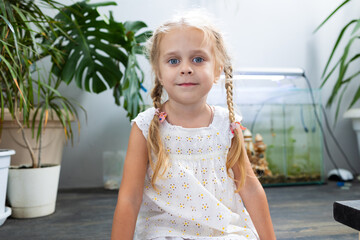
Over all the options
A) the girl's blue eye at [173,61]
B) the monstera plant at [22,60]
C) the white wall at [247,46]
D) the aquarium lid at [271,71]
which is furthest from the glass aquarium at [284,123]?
the girl's blue eye at [173,61]

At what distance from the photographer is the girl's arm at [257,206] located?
739 millimetres

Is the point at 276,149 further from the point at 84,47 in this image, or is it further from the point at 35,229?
the point at 35,229

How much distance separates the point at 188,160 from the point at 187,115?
0.35 ft

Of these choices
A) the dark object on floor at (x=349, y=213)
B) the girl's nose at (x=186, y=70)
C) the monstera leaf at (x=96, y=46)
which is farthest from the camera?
the monstera leaf at (x=96, y=46)

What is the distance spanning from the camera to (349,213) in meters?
0.47

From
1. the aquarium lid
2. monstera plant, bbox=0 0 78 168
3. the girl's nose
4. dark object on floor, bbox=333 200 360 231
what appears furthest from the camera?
the aquarium lid

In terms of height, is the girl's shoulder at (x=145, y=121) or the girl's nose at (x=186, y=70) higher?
the girl's nose at (x=186, y=70)

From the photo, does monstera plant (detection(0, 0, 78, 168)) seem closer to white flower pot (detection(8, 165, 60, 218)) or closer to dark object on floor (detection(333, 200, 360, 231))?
white flower pot (detection(8, 165, 60, 218))

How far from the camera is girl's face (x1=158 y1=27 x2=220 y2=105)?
0.68 m

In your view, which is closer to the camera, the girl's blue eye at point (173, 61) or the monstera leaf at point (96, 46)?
the girl's blue eye at point (173, 61)

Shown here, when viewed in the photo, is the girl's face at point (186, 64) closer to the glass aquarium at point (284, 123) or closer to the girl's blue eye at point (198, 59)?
the girl's blue eye at point (198, 59)

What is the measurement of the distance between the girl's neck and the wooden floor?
20.8 inches

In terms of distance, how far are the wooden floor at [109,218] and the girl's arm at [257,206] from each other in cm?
31

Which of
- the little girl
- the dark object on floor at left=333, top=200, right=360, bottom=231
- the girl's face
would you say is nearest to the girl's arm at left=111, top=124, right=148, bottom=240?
the little girl
